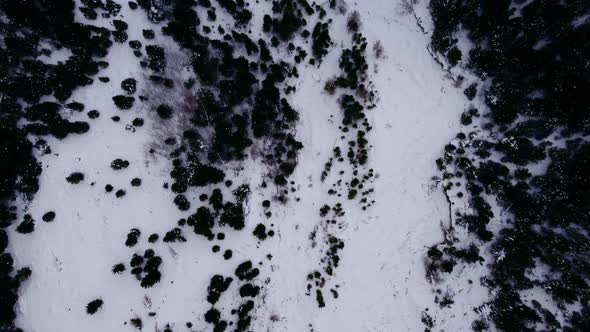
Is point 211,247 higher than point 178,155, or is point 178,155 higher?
point 178,155

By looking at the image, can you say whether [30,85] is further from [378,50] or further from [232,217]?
[378,50]

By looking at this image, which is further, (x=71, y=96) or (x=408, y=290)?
(x=408, y=290)

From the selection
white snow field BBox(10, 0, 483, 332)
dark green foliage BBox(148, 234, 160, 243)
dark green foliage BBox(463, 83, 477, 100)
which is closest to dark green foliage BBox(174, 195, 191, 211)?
white snow field BBox(10, 0, 483, 332)

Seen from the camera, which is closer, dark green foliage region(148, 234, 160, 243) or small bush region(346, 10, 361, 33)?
dark green foliage region(148, 234, 160, 243)

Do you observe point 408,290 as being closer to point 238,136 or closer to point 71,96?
point 238,136

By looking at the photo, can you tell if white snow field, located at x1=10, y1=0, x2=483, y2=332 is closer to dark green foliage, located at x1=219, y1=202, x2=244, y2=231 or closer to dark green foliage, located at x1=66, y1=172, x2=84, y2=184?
dark green foliage, located at x1=66, y1=172, x2=84, y2=184

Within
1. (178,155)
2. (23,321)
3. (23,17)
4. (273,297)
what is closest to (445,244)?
(273,297)

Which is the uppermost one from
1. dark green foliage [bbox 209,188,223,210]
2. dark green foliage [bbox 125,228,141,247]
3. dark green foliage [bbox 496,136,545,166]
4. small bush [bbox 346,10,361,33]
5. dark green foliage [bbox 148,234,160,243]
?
small bush [bbox 346,10,361,33]
